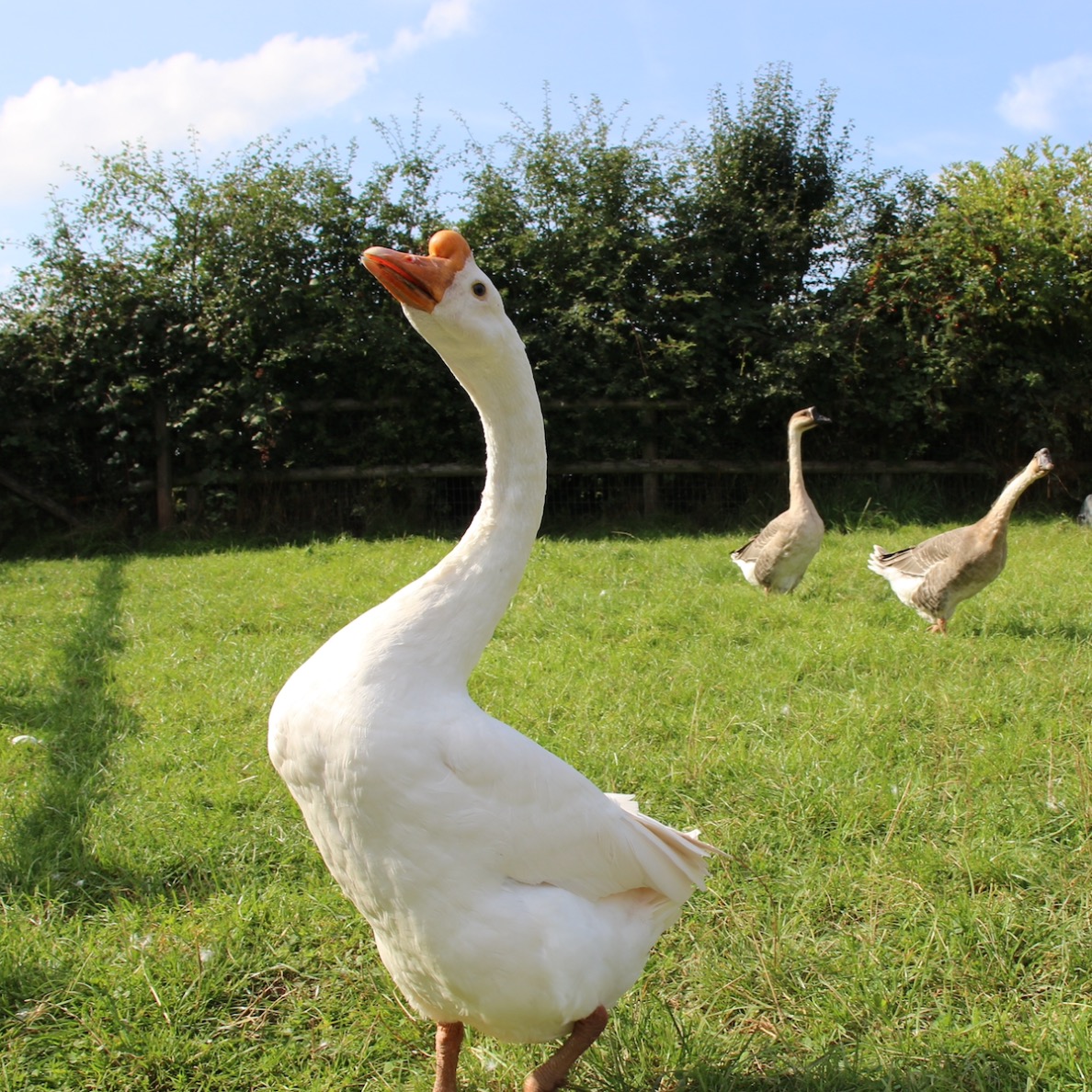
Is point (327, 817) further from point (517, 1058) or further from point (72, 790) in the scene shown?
point (72, 790)

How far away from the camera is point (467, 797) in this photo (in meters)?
1.72

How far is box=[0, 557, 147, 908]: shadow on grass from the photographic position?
286 centimetres

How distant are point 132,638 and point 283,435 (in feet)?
18.1

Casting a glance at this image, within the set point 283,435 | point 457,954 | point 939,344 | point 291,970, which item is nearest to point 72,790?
point 291,970

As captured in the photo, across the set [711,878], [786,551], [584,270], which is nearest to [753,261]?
[584,270]

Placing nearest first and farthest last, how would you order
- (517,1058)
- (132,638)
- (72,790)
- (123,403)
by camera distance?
(517,1058) → (72,790) → (132,638) → (123,403)

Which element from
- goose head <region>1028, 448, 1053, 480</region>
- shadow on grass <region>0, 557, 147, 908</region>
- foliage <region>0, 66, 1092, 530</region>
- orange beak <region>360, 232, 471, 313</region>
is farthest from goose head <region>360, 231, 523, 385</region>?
foliage <region>0, 66, 1092, 530</region>

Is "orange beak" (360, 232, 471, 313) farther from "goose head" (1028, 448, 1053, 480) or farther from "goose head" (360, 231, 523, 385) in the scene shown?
"goose head" (1028, 448, 1053, 480)

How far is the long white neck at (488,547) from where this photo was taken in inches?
71.1

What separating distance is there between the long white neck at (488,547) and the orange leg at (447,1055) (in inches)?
32.8

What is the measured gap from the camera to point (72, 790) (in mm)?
3404

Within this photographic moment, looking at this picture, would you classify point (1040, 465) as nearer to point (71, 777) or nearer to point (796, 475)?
point (796, 475)

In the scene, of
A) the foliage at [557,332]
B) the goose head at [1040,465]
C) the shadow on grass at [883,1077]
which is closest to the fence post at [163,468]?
the foliage at [557,332]

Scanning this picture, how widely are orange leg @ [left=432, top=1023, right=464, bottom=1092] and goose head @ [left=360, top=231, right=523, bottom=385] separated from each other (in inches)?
56.8
